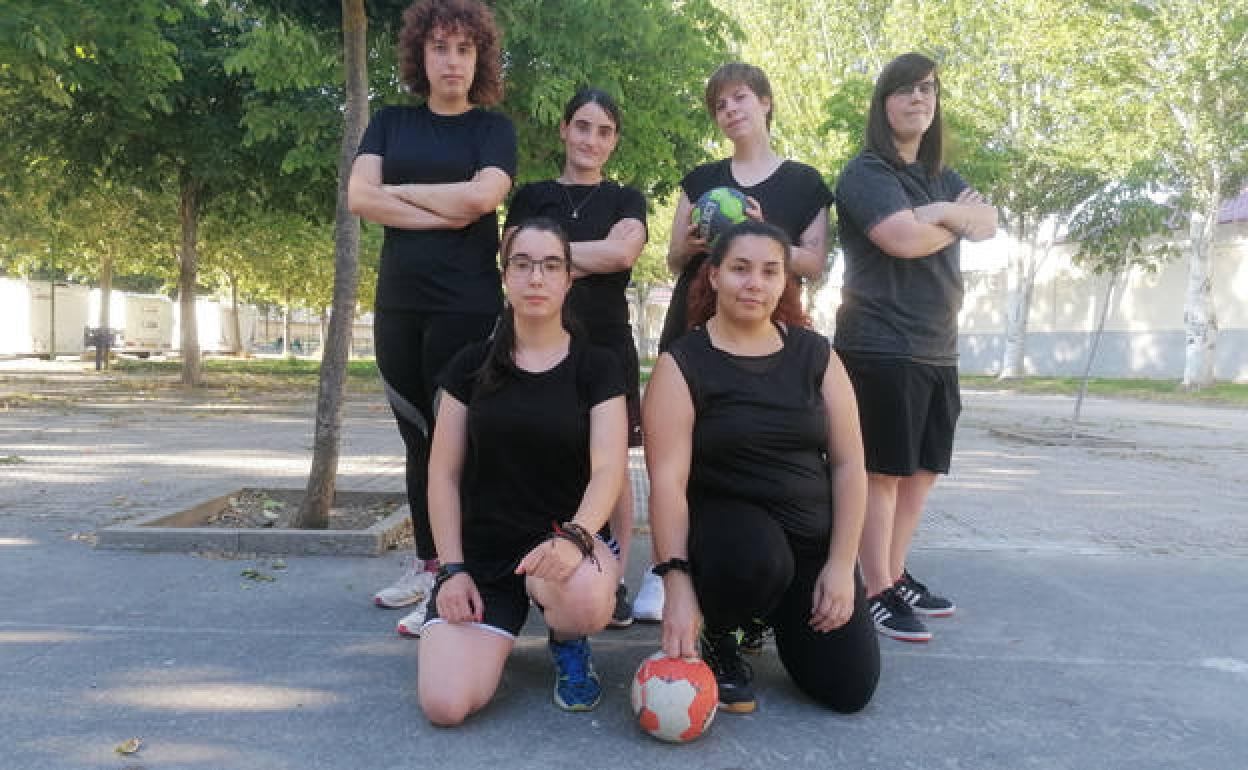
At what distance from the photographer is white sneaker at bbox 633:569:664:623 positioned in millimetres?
3697

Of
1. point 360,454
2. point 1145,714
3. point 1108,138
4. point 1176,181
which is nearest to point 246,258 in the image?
point 360,454

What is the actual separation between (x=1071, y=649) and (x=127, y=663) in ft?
11.2

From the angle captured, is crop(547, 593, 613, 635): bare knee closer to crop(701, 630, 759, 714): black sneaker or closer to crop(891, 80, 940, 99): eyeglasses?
crop(701, 630, 759, 714): black sneaker

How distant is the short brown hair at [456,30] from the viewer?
11.7ft

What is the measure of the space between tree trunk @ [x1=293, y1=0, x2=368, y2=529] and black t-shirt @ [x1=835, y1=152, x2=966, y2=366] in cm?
271

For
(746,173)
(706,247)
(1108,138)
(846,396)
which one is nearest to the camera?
(846,396)

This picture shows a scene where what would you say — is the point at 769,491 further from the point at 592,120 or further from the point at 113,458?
the point at 113,458

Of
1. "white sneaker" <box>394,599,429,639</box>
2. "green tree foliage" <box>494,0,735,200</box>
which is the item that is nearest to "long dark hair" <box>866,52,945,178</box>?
"white sneaker" <box>394,599,429,639</box>

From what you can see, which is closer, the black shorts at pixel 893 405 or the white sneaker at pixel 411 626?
the white sneaker at pixel 411 626

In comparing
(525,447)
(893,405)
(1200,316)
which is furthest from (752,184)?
(1200,316)

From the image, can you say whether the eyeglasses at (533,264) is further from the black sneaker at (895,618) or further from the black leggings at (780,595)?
the black sneaker at (895,618)

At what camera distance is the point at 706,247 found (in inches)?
135

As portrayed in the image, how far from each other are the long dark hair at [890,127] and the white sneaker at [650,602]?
1960mm

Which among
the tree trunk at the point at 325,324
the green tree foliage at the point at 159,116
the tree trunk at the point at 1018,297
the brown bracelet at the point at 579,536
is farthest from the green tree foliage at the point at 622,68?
the tree trunk at the point at 1018,297
